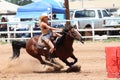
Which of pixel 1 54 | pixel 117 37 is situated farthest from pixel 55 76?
pixel 117 37

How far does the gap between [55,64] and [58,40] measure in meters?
0.73

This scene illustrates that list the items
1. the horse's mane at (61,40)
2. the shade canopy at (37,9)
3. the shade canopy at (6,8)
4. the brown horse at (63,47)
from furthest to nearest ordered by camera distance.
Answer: the shade canopy at (6,8) < the shade canopy at (37,9) < the horse's mane at (61,40) < the brown horse at (63,47)

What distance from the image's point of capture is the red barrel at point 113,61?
9461 millimetres

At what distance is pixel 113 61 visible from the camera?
31.4ft

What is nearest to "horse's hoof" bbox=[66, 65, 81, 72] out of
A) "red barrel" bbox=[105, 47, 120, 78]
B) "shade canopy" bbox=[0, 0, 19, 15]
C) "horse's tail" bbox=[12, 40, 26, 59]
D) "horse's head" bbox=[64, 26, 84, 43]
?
"horse's head" bbox=[64, 26, 84, 43]

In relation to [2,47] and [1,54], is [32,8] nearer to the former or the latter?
[2,47]

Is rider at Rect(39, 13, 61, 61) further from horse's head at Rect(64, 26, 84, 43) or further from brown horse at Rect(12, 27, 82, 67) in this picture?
horse's head at Rect(64, 26, 84, 43)

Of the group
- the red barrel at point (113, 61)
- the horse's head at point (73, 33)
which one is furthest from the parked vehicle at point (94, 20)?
the red barrel at point (113, 61)

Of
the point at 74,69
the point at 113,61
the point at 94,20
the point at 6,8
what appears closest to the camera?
the point at 113,61

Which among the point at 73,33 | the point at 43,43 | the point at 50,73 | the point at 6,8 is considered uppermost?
the point at 73,33

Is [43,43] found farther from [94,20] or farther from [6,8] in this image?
[6,8]

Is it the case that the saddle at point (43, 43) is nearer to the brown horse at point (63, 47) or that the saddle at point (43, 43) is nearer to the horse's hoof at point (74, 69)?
the brown horse at point (63, 47)

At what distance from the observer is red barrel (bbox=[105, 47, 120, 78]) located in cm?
946

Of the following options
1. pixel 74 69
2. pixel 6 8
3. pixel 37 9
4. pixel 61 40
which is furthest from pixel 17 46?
pixel 6 8
